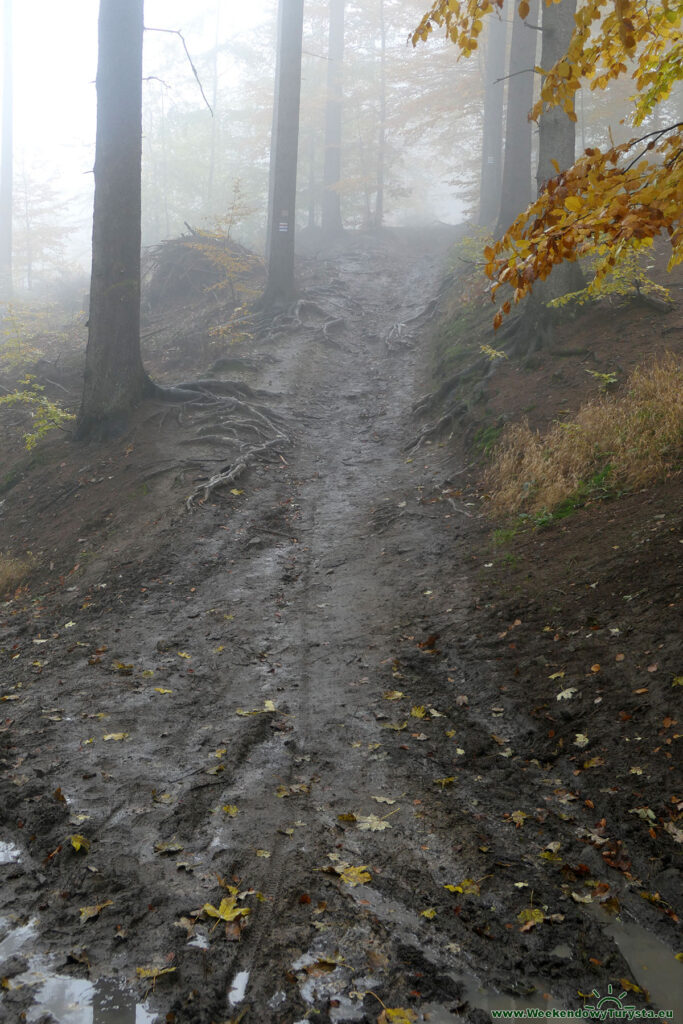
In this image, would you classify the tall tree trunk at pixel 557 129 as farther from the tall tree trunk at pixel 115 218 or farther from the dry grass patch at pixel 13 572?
the dry grass patch at pixel 13 572

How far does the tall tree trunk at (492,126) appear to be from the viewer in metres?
21.0

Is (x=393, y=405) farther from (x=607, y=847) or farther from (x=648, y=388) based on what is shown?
(x=607, y=847)

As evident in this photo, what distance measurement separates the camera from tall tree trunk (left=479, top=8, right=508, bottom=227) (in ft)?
68.7

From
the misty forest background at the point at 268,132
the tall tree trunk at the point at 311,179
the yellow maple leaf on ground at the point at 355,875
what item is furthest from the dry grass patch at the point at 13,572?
the tall tree trunk at the point at 311,179

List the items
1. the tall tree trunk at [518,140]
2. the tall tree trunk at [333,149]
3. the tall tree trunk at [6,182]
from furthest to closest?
the tall tree trunk at [6,182] < the tall tree trunk at [333,149] < the tall tree trunk at [518,140]

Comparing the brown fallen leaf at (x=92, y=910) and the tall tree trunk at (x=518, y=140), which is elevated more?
the tall tree trunk at (x=518, y=140)

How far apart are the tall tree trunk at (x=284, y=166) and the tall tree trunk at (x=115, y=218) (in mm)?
6400

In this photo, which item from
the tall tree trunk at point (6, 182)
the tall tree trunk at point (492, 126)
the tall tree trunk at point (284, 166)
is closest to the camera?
the tall tree trunk at point (284, 166)

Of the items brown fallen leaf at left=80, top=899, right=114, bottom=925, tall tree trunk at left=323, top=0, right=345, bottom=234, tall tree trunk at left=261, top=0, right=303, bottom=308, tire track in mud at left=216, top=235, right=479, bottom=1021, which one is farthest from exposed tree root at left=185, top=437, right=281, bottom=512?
tall tree trunk at left=323, top=0, right=345, bottom=234

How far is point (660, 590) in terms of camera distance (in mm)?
4977

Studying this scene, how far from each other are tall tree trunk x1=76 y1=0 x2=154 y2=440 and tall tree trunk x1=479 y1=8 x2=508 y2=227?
520 inches

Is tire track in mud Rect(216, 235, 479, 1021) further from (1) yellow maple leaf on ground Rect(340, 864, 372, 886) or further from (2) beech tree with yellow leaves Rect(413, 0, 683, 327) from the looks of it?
(2) beech tree with yellow leaves Rect(413, 0, 683, 327)

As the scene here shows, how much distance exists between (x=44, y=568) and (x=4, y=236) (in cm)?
3006

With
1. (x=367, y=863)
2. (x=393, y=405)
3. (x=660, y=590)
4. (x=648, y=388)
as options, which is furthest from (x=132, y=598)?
(x=393, y=405)
